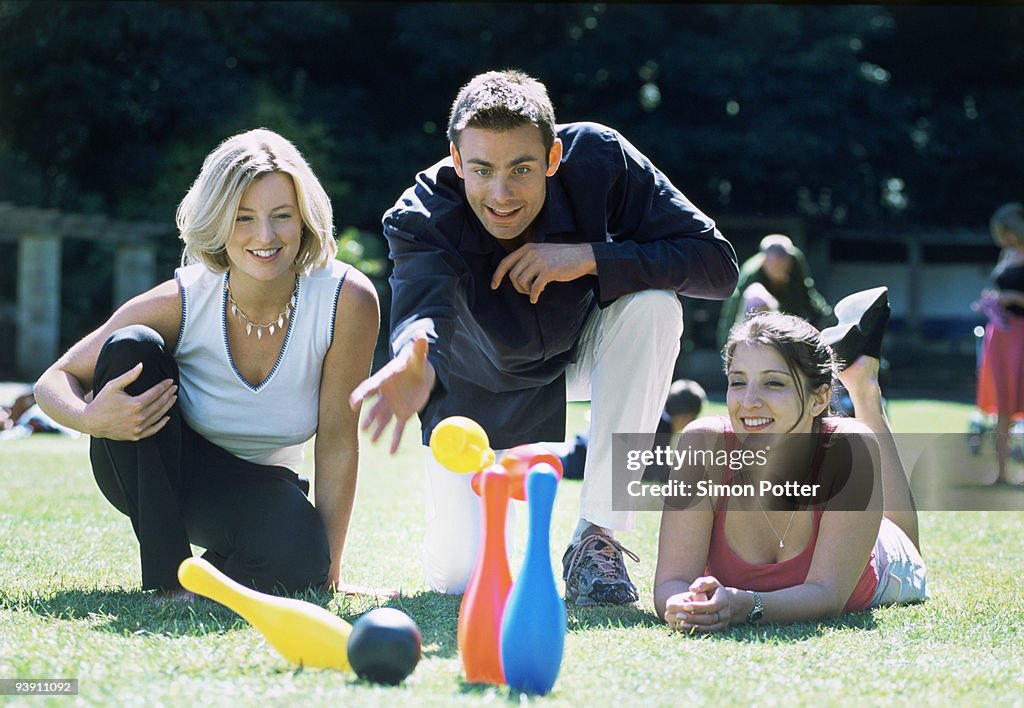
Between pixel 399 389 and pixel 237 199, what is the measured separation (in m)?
1.07

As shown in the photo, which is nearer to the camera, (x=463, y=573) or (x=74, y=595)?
(x=74, y=595)

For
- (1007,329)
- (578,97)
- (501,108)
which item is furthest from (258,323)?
(578,97)

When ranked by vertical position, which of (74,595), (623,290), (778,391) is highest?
(623,290)

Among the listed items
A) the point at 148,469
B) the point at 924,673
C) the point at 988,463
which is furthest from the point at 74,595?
the point at 988,463

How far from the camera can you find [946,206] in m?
27.9

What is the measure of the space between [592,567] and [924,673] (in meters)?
1.15

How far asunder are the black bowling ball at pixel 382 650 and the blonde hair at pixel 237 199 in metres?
1.50

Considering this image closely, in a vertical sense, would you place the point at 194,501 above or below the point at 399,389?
below

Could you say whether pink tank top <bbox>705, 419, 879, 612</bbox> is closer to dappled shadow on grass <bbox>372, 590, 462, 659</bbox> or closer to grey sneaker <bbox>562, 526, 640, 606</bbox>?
grey sneaker <bbox>562, 526, 640, 606</bbox>

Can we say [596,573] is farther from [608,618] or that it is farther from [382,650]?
[382,650]

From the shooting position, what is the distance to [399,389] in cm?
279

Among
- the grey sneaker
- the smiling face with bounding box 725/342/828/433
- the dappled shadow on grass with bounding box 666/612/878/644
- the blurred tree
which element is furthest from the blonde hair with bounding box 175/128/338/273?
the blurred tree

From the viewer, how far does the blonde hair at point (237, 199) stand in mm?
3537

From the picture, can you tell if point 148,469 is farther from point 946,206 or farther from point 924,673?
point 946,206
